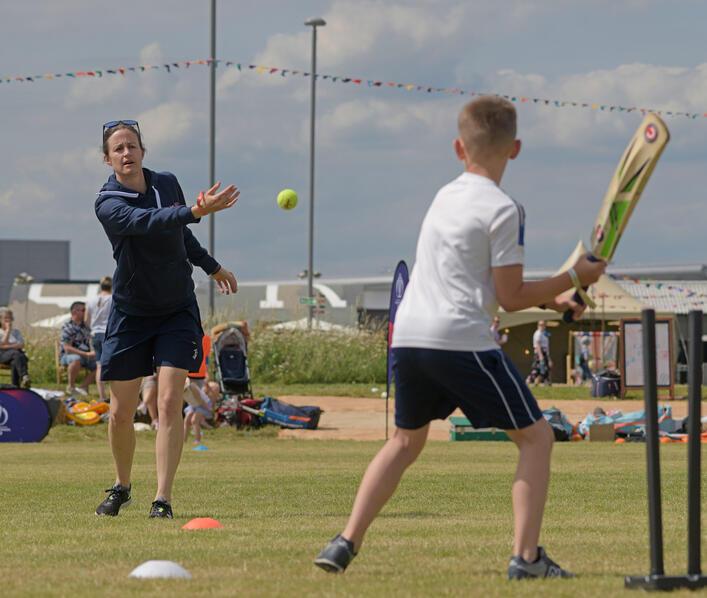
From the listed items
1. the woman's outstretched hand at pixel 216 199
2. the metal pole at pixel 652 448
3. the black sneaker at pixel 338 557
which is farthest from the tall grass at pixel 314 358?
the metal pole at pixel 652 448

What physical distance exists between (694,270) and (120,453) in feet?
197

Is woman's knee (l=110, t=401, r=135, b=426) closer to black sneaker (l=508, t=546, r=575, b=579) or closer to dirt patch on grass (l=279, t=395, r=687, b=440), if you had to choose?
black sneaker (l=508, t=546, r=575, b=579)

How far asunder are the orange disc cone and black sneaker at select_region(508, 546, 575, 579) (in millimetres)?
2684

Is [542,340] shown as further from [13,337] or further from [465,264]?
[465,264]

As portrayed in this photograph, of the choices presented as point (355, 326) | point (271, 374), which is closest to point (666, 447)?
point (271, 374)

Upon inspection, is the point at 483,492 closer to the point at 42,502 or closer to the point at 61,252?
the point at 42,502

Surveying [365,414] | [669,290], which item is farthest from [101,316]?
[669,290]

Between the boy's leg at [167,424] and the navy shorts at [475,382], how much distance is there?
3029 mm

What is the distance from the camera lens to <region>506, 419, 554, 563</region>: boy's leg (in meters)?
5.47

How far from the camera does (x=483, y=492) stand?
1097 centimetres

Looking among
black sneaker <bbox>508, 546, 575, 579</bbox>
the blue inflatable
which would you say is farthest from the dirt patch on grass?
black sneaker <bbox>508, 546, 575, 579</bbox>

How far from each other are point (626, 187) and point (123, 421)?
13.7ft

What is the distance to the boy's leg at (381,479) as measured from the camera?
565 cm

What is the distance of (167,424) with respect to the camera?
844 cm
